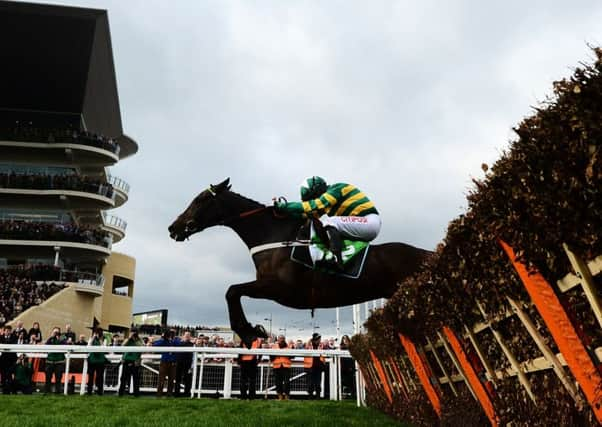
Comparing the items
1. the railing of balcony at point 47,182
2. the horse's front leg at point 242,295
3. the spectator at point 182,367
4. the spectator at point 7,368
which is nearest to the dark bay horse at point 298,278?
the horse's front leg at point 242,295

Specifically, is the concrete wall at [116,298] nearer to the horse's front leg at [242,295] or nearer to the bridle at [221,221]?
the bridle at [221,221]

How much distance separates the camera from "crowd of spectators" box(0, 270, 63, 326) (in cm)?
2738

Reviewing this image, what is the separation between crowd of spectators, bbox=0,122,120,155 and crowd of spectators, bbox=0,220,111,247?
6153 millimetres

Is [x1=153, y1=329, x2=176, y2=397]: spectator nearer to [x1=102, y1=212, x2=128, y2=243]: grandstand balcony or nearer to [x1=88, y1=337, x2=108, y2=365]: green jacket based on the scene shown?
[x1=88, y1=337, x2=108, y2=365]: green jacket

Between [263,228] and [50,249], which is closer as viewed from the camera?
[263,228]

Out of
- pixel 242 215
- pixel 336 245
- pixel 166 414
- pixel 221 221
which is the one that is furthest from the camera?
pixel 221 221

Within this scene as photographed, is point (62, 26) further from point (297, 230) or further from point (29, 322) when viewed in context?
point (297, 230)

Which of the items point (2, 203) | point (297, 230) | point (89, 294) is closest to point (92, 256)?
point (89, 294)

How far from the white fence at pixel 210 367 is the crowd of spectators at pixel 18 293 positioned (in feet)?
52.0

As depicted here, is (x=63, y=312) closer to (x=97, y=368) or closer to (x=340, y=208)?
(x=97, y=368)

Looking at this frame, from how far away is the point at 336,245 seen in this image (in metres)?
6.02

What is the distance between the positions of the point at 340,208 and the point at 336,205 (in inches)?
2.1

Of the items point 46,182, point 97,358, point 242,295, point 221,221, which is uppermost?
point 46,182

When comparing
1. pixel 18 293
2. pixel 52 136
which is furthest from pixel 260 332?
pixel 52 136
